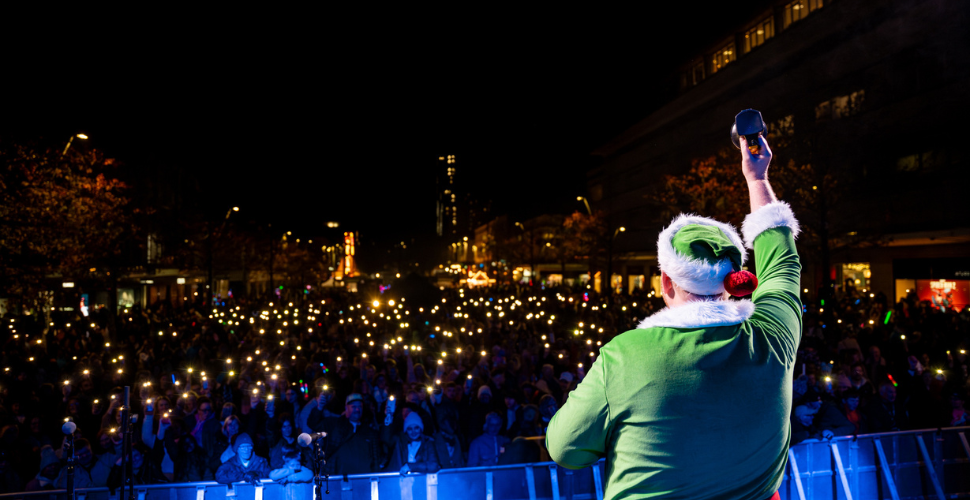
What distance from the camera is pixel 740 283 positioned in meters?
1.80

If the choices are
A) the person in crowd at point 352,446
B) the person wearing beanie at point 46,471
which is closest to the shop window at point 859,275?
the person in crowd at point 352,446

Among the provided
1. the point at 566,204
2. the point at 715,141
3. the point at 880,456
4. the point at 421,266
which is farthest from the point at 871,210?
the point at 421,266

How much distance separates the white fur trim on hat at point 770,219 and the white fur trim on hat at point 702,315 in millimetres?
424

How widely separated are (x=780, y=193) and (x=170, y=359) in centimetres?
A: 1892

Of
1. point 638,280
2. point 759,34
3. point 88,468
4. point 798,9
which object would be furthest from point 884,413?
point 638,280

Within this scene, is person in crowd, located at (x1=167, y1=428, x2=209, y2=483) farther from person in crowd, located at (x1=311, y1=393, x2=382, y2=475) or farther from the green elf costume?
the green elf costume

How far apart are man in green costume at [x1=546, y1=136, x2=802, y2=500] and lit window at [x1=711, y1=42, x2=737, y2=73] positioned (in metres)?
42.6

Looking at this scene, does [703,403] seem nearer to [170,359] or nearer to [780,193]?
[170,359]

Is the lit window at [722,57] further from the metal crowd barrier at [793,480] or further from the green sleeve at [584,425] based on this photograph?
the green sleeve at [584,425]

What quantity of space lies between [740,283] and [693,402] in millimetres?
383

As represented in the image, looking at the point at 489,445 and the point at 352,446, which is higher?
the point at 352,446

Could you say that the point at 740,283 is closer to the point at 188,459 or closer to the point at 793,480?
the point at 793,480

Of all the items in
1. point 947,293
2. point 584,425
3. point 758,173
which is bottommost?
point 947,293

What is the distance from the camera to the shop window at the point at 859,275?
29.1 meters
